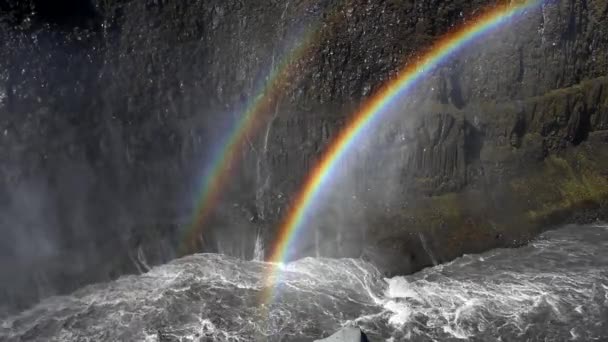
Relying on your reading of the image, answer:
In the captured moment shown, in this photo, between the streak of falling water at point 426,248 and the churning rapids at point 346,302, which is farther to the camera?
the streak of falling water at point 426,248

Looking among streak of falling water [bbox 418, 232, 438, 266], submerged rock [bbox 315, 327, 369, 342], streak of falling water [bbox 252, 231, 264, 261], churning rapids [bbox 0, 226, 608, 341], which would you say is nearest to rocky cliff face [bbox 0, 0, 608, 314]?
streak of falling water [bbox 418, 232, 438, 266]

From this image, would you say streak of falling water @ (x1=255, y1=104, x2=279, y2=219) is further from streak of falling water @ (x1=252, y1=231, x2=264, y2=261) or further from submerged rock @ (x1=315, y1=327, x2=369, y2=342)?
submerged rock @ (x1=315, y1=327, x2=369, y2=342)

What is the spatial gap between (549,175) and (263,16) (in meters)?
12.0

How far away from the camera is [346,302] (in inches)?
703

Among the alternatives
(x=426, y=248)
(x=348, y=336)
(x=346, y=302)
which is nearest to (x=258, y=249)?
(x=346, y=302)

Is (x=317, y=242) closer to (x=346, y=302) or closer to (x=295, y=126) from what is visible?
(x=346, y=302)

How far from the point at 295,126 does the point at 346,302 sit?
6565mm

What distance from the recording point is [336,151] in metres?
21.0

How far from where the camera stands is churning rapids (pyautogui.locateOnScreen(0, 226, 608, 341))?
16.5 metres

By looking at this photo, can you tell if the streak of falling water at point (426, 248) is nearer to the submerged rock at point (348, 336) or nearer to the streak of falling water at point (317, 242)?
the streak of falling water at point (317, 242)

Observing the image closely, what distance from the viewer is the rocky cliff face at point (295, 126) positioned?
1956 cm

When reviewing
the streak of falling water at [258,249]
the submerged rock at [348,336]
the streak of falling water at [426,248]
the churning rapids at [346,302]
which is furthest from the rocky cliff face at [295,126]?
the submerged rock at [348,336]

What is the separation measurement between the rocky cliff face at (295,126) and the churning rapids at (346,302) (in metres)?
0.90

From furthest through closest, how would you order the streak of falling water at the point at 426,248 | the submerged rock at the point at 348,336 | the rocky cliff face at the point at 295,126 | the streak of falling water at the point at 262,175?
the streak of falling water at the point at 262,175 → the rocky cliff face at the point at 295,126 → the streak of falling water at the point at 426,248 → the submerged rock at the point at 348,336
